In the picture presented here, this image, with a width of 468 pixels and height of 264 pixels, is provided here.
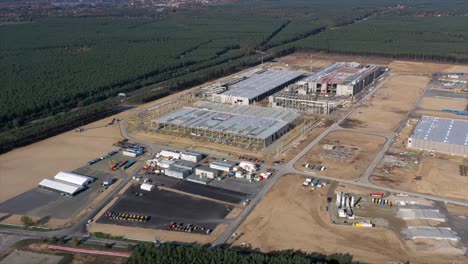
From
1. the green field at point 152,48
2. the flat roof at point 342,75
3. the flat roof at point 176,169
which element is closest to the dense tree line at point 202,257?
the flat roof at point 176,169

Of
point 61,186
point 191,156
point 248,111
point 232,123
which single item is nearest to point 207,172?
point 191,156

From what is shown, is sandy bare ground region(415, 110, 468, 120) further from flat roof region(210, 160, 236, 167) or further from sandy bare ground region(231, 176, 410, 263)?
flat roof region(210, 160, 236, 167)

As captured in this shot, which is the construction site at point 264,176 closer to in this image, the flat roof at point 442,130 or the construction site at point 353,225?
the construction site at point 353,225

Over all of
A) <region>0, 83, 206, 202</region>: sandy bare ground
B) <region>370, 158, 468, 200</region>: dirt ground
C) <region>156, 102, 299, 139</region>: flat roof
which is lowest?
<region>370, 158, 468, 200</region>: dirt ground

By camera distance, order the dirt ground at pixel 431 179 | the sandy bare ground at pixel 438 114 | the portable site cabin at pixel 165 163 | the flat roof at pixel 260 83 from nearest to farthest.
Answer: the dirt ground at pixel 431 179
the portable site cabin at pixel 165 163
the sandy bare ground at pixel 438 114
the flat roof at pixel 260 83

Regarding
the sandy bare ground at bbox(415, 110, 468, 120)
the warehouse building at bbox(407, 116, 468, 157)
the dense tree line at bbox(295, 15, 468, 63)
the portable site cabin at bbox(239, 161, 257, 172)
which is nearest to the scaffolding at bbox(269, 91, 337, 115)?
the sandy bare ground at bbox(415, 110, 468, 120)

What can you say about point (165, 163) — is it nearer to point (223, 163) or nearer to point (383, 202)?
point (223, 163)

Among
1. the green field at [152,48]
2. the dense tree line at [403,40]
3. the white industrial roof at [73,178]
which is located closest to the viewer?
the white industrial roof at [73,178]
